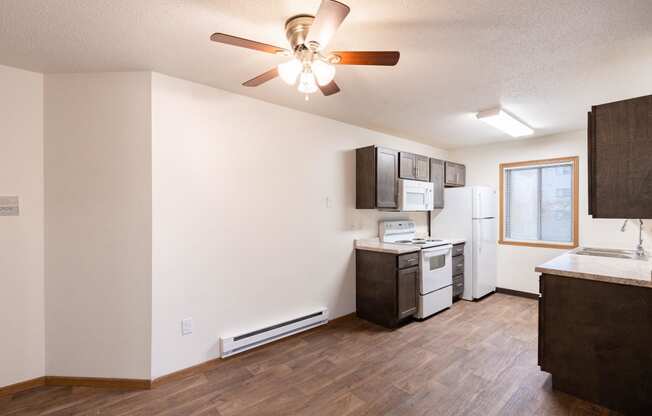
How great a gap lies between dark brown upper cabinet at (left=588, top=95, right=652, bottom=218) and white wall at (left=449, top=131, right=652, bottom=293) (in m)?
2.27

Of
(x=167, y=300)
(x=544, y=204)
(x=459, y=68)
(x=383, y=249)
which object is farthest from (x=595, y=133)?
(x=167, y=300)

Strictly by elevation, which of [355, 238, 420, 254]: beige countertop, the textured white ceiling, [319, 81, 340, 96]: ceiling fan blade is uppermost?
the textured white ceiling

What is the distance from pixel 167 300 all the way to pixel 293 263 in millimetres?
1208

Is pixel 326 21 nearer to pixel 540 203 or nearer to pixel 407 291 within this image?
→ pixel 407 291

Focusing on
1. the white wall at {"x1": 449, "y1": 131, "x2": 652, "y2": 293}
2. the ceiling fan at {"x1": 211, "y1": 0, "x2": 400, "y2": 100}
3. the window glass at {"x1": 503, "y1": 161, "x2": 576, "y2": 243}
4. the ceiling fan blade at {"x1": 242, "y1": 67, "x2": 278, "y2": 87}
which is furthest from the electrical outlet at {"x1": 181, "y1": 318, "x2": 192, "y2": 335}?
the window glass at {"x1": 503, "y1": 161, "x2": 576, "y2": 243}

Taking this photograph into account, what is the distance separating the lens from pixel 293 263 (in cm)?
313

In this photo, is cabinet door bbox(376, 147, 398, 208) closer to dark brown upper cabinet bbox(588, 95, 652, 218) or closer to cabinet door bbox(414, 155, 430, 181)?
cabinet door bbox(414, 155, 430, 181)

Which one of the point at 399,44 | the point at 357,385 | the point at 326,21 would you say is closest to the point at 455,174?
the point at 399,44

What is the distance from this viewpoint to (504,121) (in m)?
3.36

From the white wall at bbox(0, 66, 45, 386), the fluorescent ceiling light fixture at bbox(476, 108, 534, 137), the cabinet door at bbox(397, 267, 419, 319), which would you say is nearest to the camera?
the white wall at bbox(0, 66, 45, 386)

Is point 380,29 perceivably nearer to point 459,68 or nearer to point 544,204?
point 459,68

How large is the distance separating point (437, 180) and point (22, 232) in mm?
4535

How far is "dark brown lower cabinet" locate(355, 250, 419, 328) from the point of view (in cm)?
326

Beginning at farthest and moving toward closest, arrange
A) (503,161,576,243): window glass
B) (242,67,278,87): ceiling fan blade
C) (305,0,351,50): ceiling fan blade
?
1. (503,161,576,243): window glass
2. (242,67,278,87): ceiling fan blade
3. (305,0,351,50): ceiling fan blade
